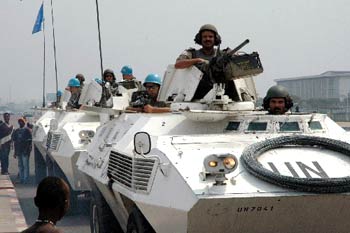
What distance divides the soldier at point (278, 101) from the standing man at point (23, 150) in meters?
11.6

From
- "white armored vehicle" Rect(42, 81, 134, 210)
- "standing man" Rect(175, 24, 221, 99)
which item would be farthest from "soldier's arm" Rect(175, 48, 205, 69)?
"white armored vehicle" Rect(42, 81, 134, 210)

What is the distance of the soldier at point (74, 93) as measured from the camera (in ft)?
57.3

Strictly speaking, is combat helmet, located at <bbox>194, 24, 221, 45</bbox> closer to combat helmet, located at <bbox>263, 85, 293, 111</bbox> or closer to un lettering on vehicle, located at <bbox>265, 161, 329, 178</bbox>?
combat helmet, located at <bbox>263, 85, 293, 111</bbox>

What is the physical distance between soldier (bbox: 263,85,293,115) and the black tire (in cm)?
112

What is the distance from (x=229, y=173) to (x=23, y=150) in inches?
530

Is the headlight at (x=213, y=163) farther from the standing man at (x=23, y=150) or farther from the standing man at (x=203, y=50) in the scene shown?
the standing man at (x=23, y=150)

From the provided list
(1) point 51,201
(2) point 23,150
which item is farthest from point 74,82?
(1) point 51,201

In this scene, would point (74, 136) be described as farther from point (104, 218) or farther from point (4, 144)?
point (4, 144)

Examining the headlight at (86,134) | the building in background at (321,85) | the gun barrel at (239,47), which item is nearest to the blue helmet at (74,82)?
the headlight at (86,134)

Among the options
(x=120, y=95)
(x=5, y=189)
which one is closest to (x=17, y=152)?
(x=5, y=189)

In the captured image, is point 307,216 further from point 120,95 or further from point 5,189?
point 5,189

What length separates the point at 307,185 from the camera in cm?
614

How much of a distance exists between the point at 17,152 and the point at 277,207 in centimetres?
1371

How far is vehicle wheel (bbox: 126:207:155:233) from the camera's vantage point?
705 centimetres
